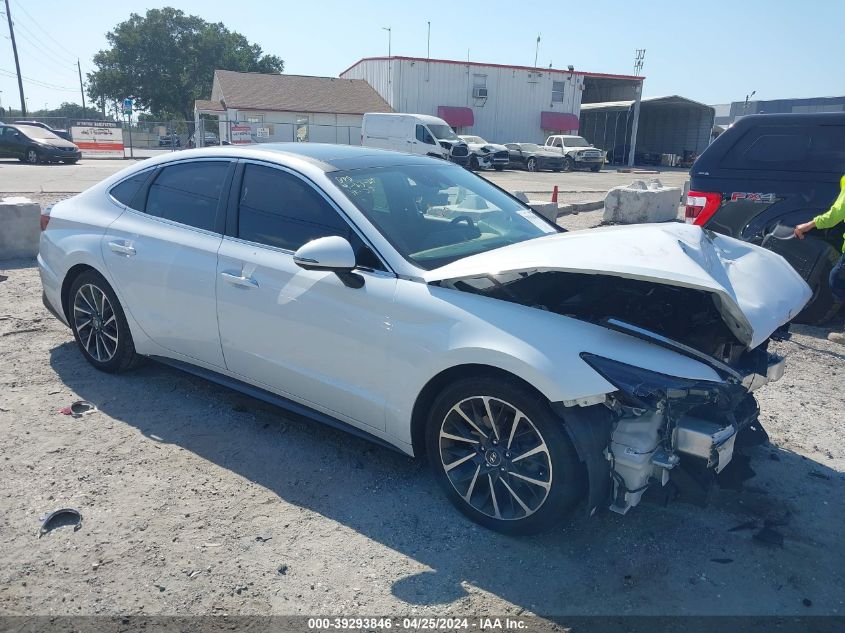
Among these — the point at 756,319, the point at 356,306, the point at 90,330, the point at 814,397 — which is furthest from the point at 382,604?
the point at 814,397

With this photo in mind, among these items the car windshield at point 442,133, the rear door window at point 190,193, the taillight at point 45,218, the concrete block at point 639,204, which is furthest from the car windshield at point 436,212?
the car windshield at point 442,133

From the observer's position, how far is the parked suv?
6246mm

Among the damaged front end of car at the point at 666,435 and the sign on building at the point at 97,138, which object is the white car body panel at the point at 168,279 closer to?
the damaged front end of car at the point at 666,435

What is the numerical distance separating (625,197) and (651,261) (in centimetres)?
1085

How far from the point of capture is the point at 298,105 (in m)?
41.6

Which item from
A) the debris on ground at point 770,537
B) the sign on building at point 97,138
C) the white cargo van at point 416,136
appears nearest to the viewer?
the debris on ground at point 770,537

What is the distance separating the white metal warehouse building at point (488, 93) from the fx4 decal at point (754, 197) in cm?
3768

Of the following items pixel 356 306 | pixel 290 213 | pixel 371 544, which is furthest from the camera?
pixel 290 213

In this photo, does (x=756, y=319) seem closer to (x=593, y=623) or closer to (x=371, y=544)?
(x=593, y=623)

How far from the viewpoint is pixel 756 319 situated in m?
3.02

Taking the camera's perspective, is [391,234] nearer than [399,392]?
No

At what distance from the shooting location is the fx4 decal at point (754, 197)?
21.5 ft

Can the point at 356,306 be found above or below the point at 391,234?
below

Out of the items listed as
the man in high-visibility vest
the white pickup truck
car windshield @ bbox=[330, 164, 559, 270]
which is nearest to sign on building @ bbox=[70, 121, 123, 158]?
the white pickup truck
